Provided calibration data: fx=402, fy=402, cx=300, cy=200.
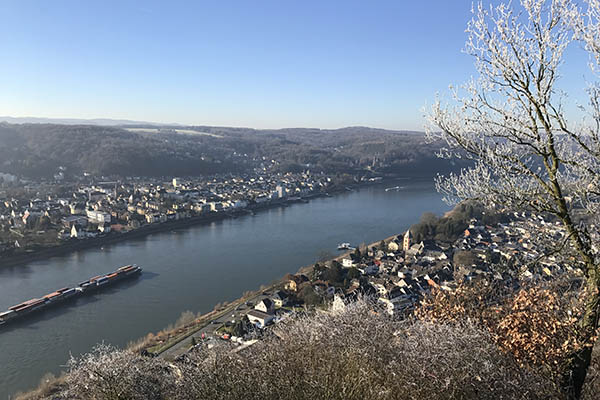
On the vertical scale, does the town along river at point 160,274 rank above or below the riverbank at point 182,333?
below

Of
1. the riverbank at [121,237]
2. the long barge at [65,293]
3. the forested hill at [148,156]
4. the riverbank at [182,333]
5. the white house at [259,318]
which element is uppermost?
the forested hill at [148,156]

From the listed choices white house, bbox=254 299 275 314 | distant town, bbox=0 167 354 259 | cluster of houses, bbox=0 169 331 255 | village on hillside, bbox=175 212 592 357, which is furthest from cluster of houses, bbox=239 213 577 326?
cluster of houses, bbox=0 169 331 255

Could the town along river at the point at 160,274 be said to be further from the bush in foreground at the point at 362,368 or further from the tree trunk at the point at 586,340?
the tree trunk at the point at 586,340

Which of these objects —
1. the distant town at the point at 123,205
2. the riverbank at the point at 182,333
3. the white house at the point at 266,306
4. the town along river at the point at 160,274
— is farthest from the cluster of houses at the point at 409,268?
the distant town at the point at 123,205

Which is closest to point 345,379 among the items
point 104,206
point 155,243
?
point 155,243

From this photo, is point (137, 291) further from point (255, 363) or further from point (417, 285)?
point (255, 363)

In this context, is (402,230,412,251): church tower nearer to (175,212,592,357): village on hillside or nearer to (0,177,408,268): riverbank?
(175,212,592,357): village on hillside
